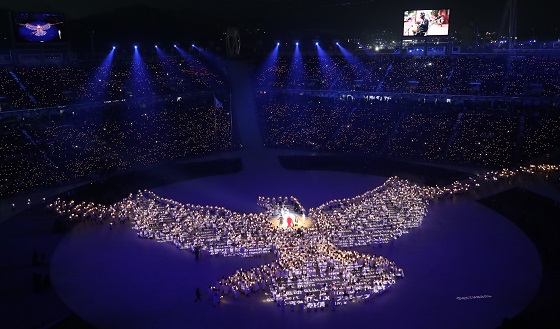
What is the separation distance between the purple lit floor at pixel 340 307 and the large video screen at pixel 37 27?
80.5ft

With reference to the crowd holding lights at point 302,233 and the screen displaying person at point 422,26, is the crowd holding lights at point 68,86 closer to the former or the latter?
the crowd holding lights at point 302,233

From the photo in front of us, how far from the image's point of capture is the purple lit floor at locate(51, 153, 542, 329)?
53.9ft

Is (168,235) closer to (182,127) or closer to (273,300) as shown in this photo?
(273,300)

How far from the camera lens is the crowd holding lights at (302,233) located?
18.3 metres

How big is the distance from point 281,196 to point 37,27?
90.6ft

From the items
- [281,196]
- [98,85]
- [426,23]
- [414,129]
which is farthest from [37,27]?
[426,23]

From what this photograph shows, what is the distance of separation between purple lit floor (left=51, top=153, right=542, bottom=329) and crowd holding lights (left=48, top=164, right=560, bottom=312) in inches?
21.6

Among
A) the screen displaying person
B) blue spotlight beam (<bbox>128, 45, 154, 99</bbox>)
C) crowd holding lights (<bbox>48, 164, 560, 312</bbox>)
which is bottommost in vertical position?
crowd holding lights (<bbox>48, 164, 560, 312</bbox>)

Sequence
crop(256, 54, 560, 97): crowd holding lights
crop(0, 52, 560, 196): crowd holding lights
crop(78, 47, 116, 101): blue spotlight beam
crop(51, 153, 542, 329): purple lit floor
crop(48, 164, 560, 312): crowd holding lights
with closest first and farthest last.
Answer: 1. crop(51, 153, 542, 329): purple lit floor
2. crop(48, 164, 560, 312): crowd holding lights
3. crop(0, 52, 560, 196): crowd holding lights
4. crop(256, 54, 560, 97): crowd holding lights
5. crop(78, 47, 116, 101): blue spotlight beam

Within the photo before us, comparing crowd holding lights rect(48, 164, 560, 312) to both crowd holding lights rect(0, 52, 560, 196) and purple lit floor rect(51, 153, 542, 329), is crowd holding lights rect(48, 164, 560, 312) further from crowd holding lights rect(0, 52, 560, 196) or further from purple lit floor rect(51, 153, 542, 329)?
crowd holding lights rect(0, 52, 560, 196)

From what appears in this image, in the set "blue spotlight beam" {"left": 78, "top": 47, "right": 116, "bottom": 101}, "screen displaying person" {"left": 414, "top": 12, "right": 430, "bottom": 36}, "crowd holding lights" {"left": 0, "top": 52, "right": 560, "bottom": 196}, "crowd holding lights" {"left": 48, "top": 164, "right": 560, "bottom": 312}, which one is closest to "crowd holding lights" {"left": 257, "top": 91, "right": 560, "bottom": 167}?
"crowd holding lights" {"left": 0, "top": 52, "right": 560, "bottom": 196}

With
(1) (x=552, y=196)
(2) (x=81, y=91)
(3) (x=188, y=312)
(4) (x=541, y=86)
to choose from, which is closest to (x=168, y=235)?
(3) (x=188, y=312)

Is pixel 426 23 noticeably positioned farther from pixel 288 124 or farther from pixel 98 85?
pixel 98 85

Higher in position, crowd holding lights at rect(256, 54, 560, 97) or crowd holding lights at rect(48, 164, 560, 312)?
crowd holding lights at rect(256, 54, 560, 97)
